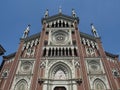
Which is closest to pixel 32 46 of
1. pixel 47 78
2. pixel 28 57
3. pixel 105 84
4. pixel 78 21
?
pixel 28 57

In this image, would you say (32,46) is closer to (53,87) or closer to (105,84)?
(53,87)

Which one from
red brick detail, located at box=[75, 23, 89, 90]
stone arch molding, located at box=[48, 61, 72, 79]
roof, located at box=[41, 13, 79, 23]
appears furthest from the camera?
roof, located at box=[41, 13, 79, 23]

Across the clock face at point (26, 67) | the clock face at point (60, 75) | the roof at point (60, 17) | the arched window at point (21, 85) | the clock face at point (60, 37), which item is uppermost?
the roof at point (60, 17)

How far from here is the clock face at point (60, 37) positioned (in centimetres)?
3256

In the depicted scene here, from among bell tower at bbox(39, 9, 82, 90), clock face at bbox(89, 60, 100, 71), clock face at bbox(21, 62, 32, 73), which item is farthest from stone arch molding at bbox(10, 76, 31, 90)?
clock face at bbox(89, 60, 100, 71)

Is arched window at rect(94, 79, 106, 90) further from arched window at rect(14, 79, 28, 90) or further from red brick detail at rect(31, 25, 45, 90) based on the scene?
arched window at rect(14, 79, 28, 90)

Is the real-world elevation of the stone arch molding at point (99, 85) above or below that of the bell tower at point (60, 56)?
below

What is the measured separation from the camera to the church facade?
1006 inches

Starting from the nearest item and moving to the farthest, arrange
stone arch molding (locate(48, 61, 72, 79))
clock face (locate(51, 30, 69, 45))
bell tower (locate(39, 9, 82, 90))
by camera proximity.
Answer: bell tower (locate(39, 9, 82, 90)) → stone arch molding (locate(48, 61, 72, 79)) → clock face (locate(51, 30, 69, 45))

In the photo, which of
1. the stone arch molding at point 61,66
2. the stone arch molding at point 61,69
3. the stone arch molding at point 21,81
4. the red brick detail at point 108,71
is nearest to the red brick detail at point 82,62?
the stone arch molding at point 61,66

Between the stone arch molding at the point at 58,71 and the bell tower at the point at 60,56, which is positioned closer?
the stone arch molding at the point at 58,71

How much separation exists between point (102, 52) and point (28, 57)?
50.1ft

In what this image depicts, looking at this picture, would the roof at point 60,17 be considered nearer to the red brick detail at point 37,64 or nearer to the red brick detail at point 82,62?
the red brick detail at point 82,62

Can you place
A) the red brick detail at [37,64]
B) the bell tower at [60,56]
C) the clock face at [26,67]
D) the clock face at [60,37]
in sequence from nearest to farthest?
1. the red brick detail at [37,64]
2. the bell tower at [60,56]
3. the clock face at [26,67]
4. the clock face at [60,37]
